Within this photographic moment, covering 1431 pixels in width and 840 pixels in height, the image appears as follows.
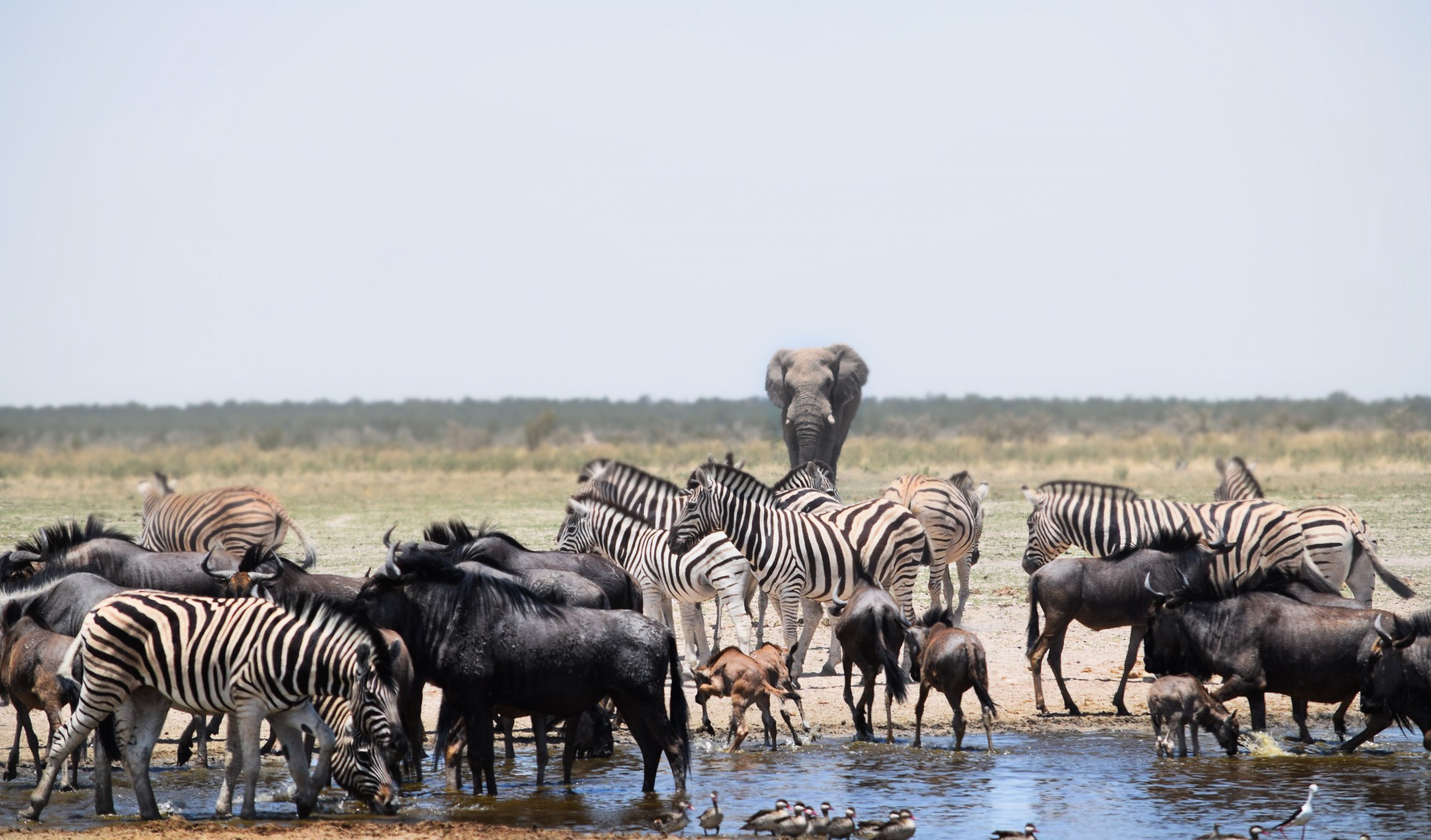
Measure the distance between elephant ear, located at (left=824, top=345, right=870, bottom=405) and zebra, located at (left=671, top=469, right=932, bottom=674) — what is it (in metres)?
10.3

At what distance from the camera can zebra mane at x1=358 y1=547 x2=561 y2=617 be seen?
9.35m

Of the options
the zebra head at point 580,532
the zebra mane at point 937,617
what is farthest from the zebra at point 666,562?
the zebra mane at point 937,617

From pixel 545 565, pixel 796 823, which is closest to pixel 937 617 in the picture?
pixel 545 565

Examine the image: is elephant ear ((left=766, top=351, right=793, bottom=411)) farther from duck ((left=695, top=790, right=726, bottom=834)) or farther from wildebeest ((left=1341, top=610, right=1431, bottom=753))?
duck ((left=695, top=790, right=726, bottom=834))

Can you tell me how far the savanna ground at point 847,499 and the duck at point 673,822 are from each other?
98 centimetres

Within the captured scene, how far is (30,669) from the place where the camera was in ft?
30.8

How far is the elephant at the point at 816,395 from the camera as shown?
22.3 m

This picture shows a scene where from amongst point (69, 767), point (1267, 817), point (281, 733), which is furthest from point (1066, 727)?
point (69, 767)

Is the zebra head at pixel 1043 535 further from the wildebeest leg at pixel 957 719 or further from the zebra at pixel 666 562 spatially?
the wildebeest leg at pixel 957 719

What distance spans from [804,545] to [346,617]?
5345 millimetres

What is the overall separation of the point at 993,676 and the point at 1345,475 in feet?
84.3

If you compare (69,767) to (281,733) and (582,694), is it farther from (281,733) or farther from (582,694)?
(582,694)

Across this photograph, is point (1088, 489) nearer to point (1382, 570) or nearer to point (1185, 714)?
point (1382, 570)

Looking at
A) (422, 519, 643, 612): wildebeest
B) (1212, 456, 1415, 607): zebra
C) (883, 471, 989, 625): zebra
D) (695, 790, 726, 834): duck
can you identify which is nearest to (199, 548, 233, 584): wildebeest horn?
(422, 519, 643, 612): wildebeest
